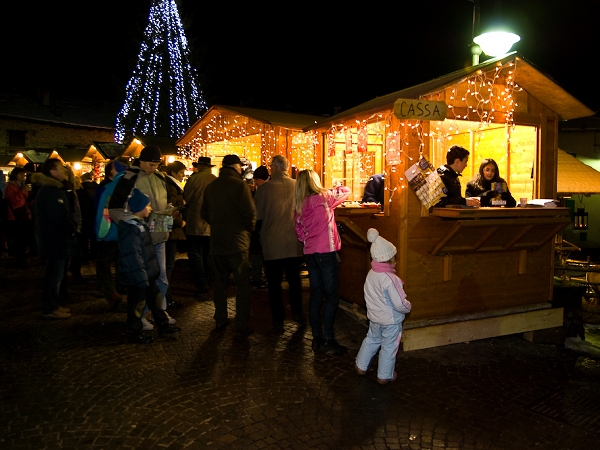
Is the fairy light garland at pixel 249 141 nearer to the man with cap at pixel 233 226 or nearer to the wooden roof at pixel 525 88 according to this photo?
the wooden roof at pixel 525 88

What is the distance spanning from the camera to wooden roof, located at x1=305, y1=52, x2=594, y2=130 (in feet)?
18.5

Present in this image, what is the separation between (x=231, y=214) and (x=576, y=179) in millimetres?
7531

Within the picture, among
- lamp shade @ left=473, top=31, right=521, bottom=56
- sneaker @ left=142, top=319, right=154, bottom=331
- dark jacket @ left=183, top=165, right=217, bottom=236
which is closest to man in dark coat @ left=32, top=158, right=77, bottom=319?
sneaker @ left=142, top=319, right=154, bottom=331

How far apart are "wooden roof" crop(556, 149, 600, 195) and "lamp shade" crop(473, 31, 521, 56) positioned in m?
3.59

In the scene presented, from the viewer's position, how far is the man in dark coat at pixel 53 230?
645 centimetres

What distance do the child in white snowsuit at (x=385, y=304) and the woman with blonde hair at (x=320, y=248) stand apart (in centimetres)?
79

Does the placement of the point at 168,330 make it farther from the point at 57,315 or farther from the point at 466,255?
the point at 466,255

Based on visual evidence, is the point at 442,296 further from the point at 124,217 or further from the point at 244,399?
the point at 124,217

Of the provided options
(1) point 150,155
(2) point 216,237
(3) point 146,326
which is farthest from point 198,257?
(1) point 150,155

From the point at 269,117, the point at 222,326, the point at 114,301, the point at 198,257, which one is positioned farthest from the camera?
the point at 269,117

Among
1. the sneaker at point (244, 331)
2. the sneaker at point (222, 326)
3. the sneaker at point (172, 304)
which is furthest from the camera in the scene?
the sneaker at point (172, 304)

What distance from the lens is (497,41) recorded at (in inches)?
280

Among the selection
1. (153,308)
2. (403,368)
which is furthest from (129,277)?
(403,368)

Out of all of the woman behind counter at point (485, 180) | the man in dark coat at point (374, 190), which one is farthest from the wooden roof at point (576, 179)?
the man in dark coat at point (374, 190)
